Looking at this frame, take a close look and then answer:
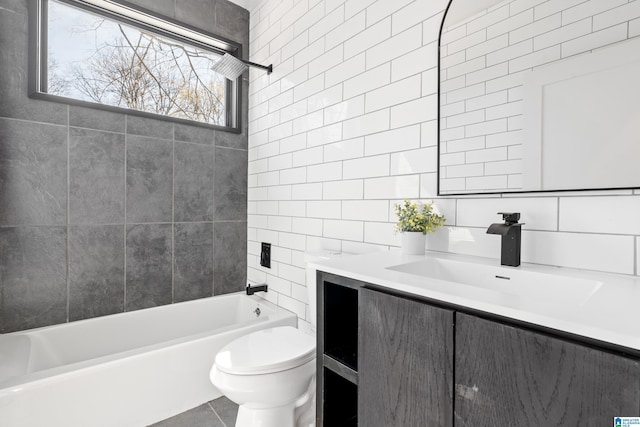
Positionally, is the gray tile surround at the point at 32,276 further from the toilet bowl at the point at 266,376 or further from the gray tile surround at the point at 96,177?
the toilet bowl at the point at 266,376

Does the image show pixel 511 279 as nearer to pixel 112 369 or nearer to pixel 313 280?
pixel 313 280

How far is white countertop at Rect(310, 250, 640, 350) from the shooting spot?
0.54 meters

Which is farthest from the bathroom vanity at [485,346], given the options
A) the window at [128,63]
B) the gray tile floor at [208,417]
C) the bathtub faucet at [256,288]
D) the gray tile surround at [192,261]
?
the window at [128,63]

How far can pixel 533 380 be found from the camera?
602 mm

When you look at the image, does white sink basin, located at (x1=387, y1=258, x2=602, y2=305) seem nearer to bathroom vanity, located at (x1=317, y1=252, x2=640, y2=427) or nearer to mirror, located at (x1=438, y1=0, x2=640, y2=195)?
bathroom vanity, located at (x1=317, y1=252, x2=640, y2=427)

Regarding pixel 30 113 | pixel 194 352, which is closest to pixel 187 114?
pixel 30 113

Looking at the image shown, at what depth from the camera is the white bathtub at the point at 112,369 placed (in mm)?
1371

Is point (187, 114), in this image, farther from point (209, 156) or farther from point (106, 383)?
point (106, 383)

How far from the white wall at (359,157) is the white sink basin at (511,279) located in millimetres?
156

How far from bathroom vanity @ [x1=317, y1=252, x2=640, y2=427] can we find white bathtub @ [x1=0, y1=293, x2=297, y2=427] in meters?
0.96

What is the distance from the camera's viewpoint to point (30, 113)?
186 cm

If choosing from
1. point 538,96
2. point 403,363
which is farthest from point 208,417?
point 538,96

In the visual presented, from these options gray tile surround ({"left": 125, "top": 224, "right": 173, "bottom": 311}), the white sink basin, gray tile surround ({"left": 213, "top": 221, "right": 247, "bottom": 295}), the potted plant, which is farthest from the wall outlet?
the white sink basin

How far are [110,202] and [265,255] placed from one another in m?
1.11
